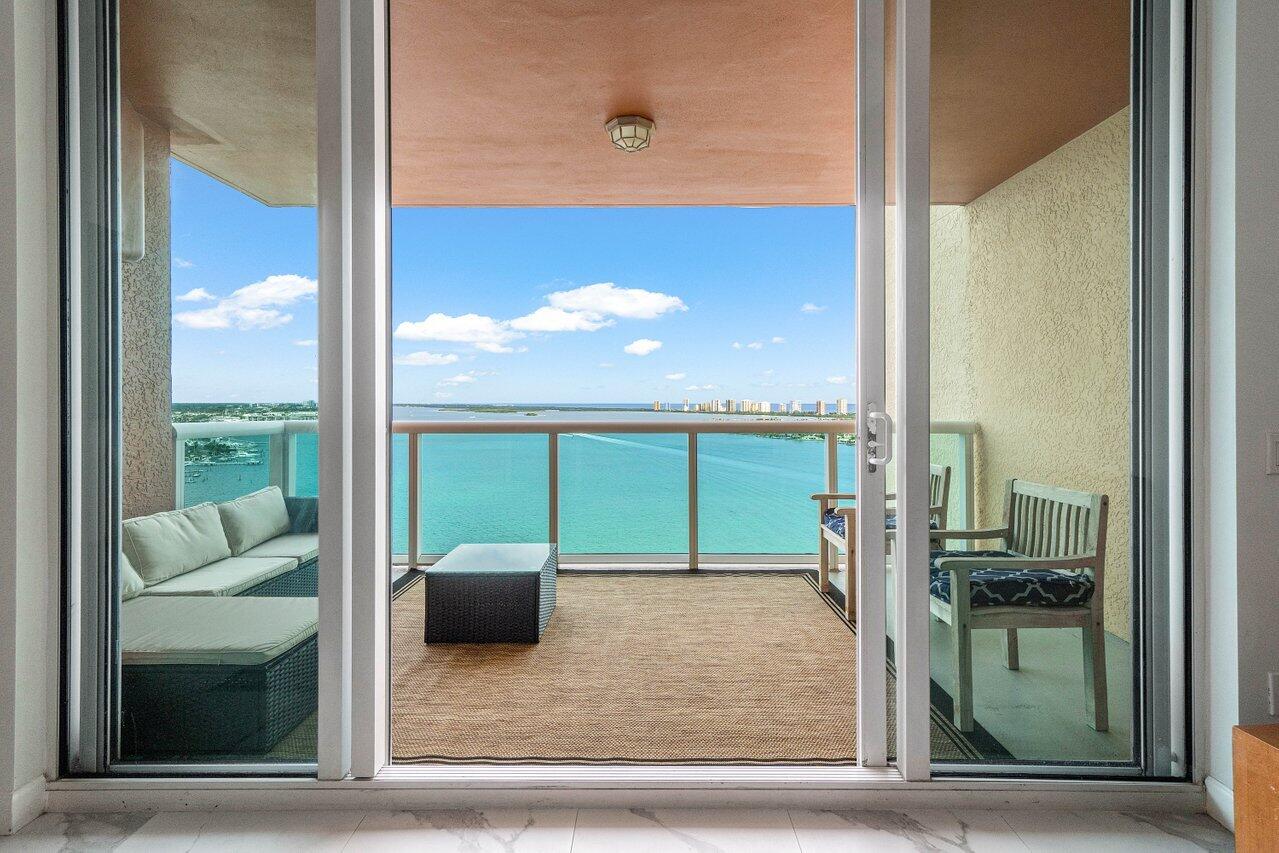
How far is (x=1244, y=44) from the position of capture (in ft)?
5.26

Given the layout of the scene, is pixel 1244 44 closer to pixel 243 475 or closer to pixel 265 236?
pixel 265 236

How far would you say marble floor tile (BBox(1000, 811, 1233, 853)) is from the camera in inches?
61.8

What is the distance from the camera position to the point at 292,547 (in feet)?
5.86

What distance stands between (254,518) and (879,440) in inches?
63.9

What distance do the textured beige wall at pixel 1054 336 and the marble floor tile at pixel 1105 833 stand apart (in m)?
0.45

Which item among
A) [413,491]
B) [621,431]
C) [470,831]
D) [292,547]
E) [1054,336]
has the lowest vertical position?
[470,831]

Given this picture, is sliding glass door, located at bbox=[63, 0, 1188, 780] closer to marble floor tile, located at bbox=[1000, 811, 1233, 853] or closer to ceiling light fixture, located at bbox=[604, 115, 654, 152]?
marble floor tile, located at bbox=[1000, 811, 1233, 853]

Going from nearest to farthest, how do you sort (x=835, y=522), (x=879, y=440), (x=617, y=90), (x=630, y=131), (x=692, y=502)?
(x=879, y=440) → (x=617, y=90) → (x=630, y=131) → (x=835, y=522) → (x=692, y=502)

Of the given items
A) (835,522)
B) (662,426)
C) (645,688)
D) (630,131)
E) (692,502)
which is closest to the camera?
(645,688)

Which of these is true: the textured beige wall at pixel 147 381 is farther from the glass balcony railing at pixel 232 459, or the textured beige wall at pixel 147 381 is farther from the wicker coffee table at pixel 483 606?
the wicker coffee table at pixel 483 606

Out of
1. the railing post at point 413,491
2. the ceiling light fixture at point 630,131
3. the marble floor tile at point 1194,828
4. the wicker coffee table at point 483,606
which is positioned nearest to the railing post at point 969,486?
the marble floor tile at point 1194,828

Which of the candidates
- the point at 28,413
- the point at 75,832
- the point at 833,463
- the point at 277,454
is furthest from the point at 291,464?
the point at 833,463

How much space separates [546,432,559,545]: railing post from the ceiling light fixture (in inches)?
72.8

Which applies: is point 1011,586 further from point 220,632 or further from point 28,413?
point 28,413
